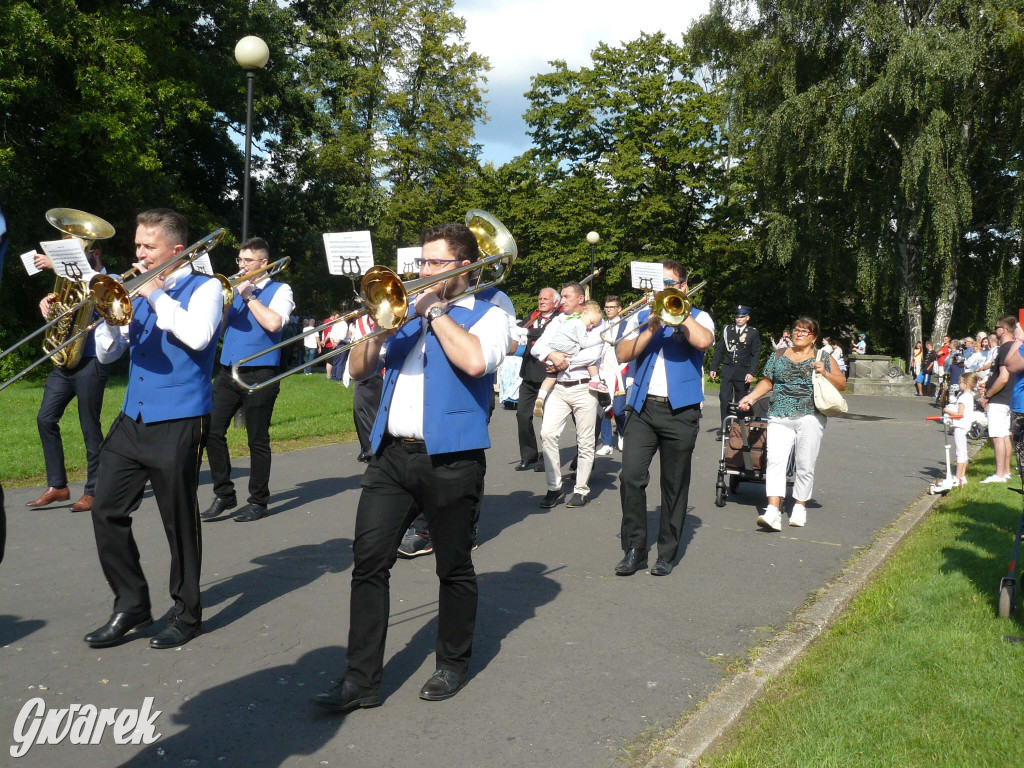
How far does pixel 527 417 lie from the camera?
10.7m

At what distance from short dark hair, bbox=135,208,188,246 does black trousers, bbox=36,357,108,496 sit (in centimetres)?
349

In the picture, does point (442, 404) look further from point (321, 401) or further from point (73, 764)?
point (321, 401)

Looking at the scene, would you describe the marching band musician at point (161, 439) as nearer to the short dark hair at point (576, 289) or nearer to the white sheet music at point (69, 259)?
the white sheet music at point (69, 259)

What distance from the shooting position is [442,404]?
405 cm

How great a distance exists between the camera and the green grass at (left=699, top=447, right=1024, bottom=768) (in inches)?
145

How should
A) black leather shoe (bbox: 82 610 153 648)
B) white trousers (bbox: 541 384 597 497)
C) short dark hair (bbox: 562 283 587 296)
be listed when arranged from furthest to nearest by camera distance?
1. short dark hair (bbox: 562 283 587 296)
2. white trousers (bbox: 541 384 597 497)
3. black leather shoe (bbox: 82 610 153 648)

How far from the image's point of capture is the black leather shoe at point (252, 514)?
7.78 metres

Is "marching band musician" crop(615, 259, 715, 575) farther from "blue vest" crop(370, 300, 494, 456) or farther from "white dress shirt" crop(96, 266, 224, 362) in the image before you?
"white dress shirt" crop(96, 266, 224, 362)

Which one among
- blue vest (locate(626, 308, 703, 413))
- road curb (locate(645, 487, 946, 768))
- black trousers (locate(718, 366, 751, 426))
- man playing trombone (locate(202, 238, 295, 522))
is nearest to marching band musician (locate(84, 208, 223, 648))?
road curb (locate(645, 487, 946, 768))

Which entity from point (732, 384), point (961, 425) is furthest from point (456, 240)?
point (732, 384)

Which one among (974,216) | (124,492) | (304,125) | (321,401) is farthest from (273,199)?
(124,492)

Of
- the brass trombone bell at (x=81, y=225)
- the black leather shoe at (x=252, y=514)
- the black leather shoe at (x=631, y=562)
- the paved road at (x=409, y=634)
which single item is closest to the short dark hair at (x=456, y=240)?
the paved road at (x=409, y=634)

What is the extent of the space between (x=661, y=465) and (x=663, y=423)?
283 mm

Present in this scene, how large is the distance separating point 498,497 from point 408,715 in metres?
5.34
